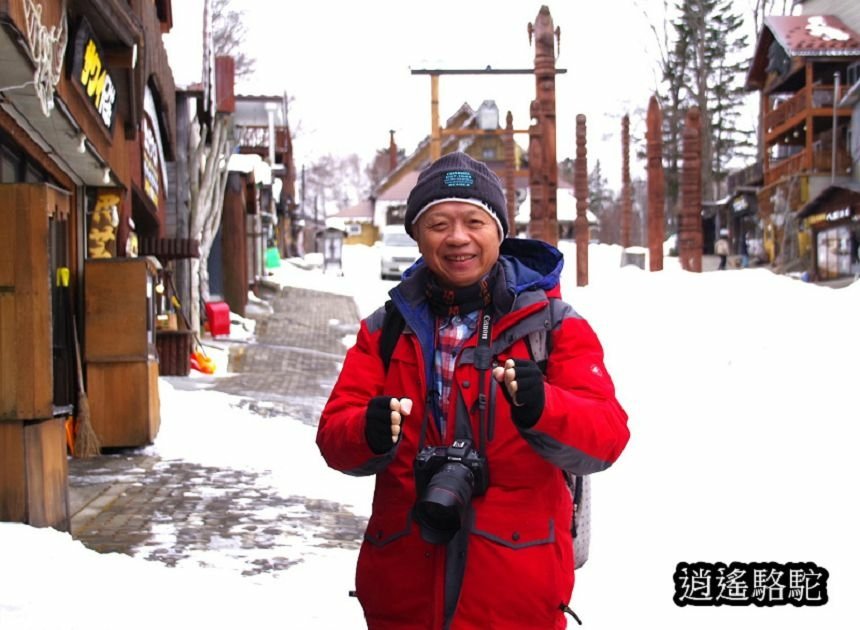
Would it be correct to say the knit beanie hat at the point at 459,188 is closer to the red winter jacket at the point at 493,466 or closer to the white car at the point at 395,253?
the red winter jacket at the point at 493,466

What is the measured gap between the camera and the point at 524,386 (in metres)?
2.58

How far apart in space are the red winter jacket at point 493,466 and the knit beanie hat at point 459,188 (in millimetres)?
194

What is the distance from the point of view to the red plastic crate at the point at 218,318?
20.6m

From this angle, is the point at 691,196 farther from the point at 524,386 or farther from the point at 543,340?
the point at 524,386

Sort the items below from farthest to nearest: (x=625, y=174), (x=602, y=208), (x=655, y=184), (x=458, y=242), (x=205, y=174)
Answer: (x=602, y=208) → (x=625, y=174) → (x=205, y=174) → (x=655, y=184) → (x=458, y=242)

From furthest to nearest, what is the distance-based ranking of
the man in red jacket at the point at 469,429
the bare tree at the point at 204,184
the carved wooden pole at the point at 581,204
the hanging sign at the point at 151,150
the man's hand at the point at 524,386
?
the carved wooden pole at the point at 581,204, the bare tree at the point at 204,184, the hanging sign at the point at 151,150, the man in red jacket at the point at 469,429, the man's hand at the point at 524,386

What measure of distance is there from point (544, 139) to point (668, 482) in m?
8.94

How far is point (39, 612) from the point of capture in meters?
5.11

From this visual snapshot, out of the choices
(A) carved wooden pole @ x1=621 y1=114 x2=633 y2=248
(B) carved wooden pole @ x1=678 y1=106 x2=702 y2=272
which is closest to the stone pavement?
(B) carved wooden pole @ x1=678 y1=106 x2=702 y2=272

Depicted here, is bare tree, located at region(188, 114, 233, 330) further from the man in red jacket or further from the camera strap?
the camera strap

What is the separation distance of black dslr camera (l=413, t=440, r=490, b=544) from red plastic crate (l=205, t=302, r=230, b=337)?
18.2m

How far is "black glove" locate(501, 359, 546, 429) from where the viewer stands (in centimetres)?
259

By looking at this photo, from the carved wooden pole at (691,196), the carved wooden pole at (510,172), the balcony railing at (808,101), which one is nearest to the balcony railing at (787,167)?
the balcony railing at (808,101)

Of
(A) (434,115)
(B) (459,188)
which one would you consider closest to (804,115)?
(A) (434,115)
